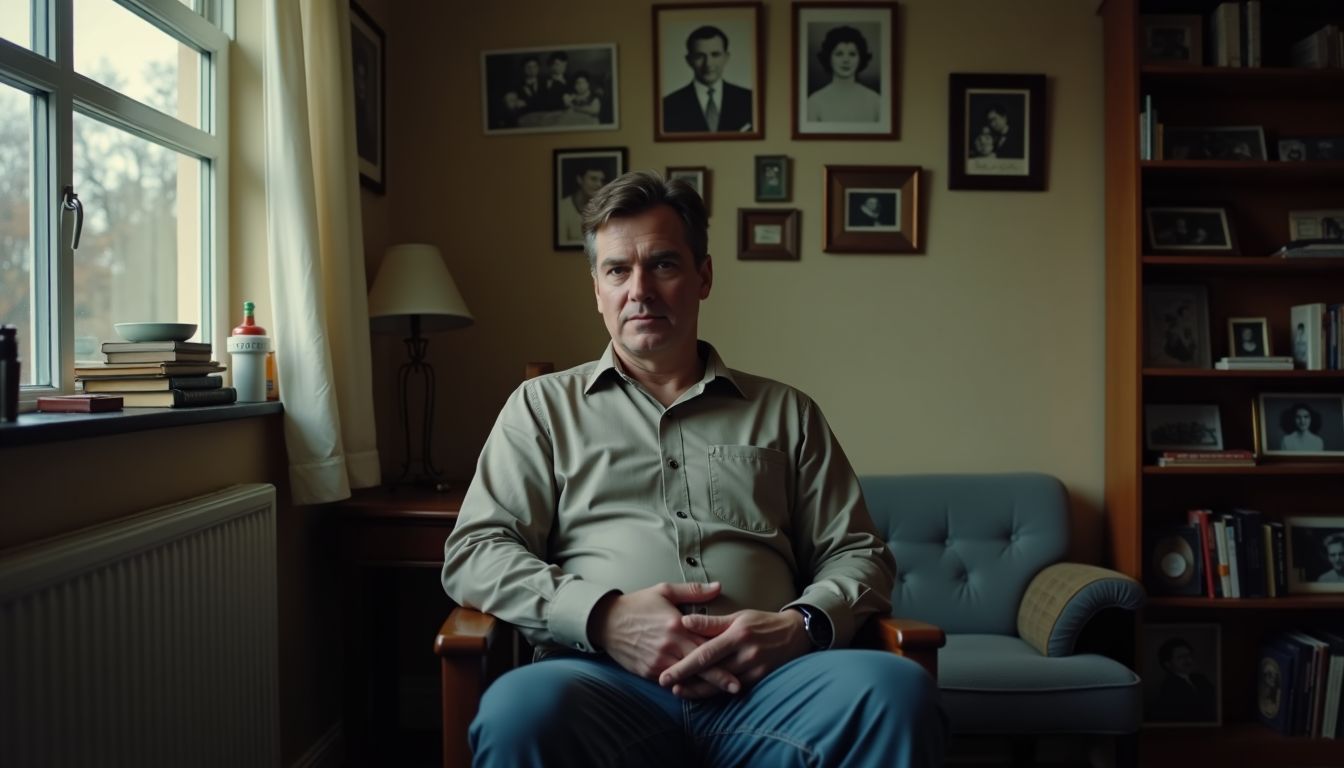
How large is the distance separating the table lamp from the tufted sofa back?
134cm

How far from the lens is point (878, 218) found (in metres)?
2.90

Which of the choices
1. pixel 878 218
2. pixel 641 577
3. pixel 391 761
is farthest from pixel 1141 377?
pixel 391 761

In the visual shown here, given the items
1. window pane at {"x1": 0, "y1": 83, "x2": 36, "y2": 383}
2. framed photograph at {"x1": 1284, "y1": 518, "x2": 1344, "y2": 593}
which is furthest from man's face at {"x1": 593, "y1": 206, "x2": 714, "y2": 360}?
framed photograph at {"x1": 1284, "y1": 518, "x2": 1344, "y2": 593}

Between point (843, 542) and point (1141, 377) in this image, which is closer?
point (843, 542)

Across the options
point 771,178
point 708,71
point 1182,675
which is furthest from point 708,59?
point 1182,675

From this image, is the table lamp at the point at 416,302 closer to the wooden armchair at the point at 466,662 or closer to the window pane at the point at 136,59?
the window pane at the point at 136,59

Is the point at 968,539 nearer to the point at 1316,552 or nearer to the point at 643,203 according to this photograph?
the point at 1316,552

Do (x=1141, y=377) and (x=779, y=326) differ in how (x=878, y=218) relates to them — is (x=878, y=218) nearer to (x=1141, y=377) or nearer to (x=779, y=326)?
(x=779, y=326)

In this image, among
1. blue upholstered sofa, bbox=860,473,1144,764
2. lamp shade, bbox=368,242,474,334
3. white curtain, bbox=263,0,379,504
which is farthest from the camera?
lamp shade, bbox=368,242,474,334

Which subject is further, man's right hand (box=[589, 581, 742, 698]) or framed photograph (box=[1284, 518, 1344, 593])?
framed photograph (box=[1284, 518, 1344, 593])

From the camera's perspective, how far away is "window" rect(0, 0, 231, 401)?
1.58 m

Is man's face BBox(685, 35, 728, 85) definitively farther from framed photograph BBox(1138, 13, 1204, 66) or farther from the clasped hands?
the clasped hands

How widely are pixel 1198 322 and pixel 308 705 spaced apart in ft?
9.33

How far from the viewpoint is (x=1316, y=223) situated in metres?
2.87
